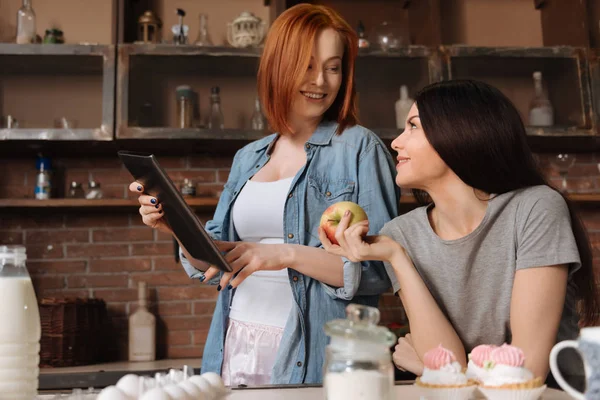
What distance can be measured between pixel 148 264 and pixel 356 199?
1696 mm

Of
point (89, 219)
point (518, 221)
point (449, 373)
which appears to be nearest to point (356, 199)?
point (518, 221)

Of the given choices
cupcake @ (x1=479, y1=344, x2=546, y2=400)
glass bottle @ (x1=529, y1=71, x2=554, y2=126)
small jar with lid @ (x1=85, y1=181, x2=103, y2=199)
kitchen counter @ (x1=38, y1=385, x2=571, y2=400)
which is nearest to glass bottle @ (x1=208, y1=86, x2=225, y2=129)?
small jar with lid @ (x1=85, y1=181, x2=103, y2=199)

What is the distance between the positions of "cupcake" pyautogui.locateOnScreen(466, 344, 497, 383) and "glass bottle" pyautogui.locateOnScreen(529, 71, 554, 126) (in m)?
2.21

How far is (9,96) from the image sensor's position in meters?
2.78

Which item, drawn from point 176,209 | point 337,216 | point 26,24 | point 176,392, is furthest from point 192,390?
point 26,24

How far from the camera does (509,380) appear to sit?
0.78m

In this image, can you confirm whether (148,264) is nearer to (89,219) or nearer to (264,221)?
(89,219)

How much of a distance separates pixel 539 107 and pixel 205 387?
97.4 inches

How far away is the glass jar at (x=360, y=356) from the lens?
0.68 metres

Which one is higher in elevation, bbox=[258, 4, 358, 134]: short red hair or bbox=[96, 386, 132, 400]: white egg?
bbox=[258, 4, 358, 134]: short red hair

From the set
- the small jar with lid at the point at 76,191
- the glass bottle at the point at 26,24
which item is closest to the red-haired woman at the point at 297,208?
the small jar with lid at the point at 76,191

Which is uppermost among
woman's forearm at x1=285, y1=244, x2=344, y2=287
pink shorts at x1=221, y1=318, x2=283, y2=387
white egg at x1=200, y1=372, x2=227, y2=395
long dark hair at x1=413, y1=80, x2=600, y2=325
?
long dark hair at x1=413, y1=80, x2=600, y2=325

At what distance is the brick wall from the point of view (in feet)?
9.48

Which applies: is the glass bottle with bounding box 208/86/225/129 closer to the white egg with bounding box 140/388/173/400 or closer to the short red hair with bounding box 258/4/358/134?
the short red hair with bounding box 258/4/358/134
